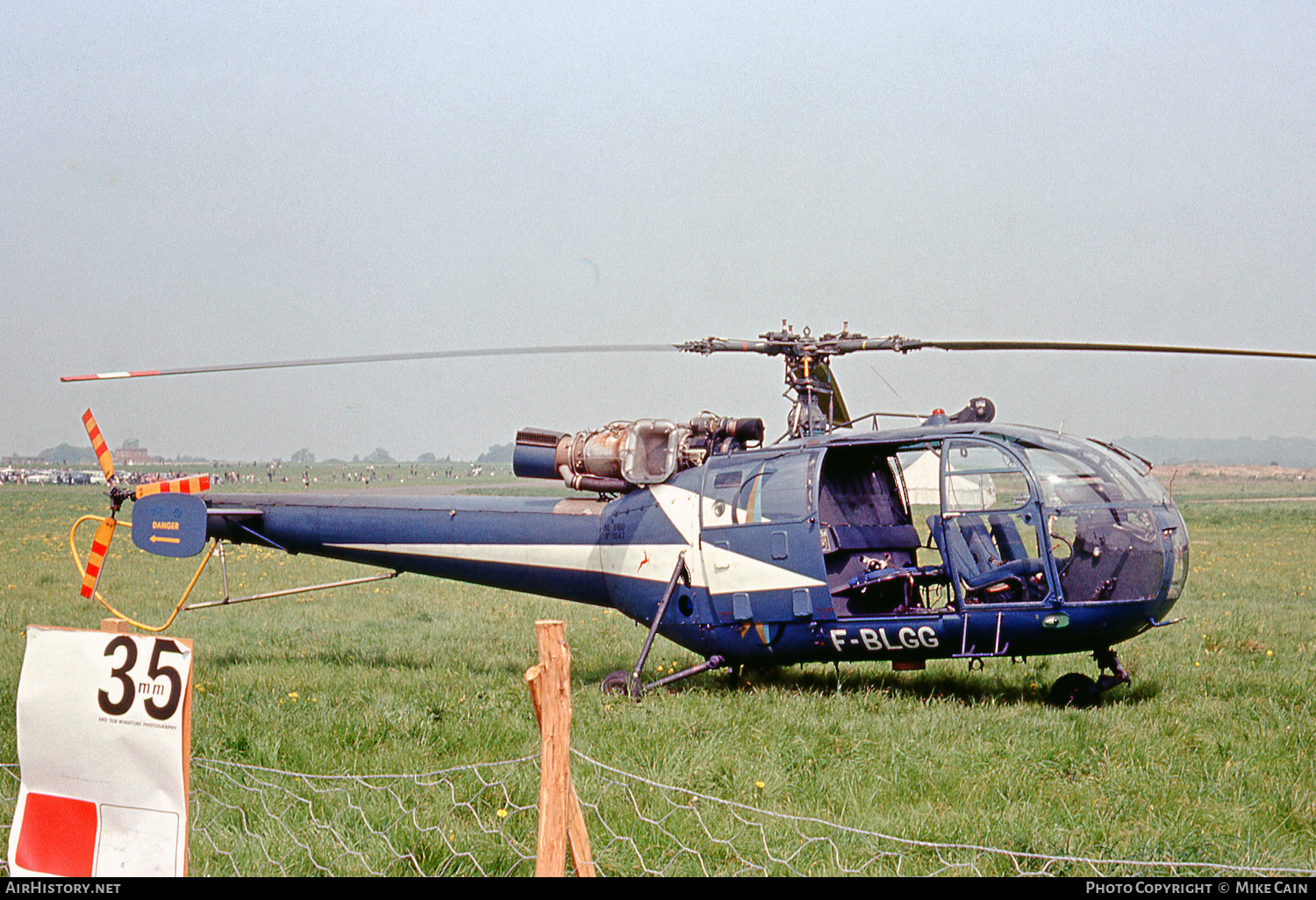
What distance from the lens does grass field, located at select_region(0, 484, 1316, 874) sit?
5688 millimetres

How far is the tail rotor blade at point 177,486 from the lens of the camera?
11.0 meters

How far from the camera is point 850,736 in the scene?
7672 mm

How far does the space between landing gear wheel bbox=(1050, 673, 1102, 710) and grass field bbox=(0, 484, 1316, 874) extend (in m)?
0.23

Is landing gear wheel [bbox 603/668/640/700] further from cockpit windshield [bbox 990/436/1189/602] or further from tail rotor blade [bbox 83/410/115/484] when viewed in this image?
tail rotor blade [bbox 83/410/115/484]

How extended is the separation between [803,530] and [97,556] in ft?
22.4

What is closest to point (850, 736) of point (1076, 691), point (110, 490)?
point (1076, 691)

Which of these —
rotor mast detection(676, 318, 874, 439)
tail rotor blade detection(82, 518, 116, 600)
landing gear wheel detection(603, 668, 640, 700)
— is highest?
rotor mast detection(676, 318, 874, 439)

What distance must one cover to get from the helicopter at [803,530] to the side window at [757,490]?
2cm

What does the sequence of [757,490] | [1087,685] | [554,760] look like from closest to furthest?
[554,760] → [1087,685] → [757,490]

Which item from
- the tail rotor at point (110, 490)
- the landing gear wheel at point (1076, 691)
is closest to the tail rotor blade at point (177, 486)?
the tail rotor at point (110, 490)

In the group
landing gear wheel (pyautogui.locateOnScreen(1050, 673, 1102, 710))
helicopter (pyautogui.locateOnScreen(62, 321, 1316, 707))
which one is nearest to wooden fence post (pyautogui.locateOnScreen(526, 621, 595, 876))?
helicopter (pyautogui.locateOnScreen(62, 321, 1316, 707))

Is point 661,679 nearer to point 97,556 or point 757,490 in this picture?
point 757,490

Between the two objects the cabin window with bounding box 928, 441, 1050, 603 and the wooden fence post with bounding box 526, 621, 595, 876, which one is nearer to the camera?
the wooden fence post with bounding box 526, 621, 595, 876

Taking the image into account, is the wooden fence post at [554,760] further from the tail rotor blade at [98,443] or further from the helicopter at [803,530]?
the tail rotor blade at [98,443]
